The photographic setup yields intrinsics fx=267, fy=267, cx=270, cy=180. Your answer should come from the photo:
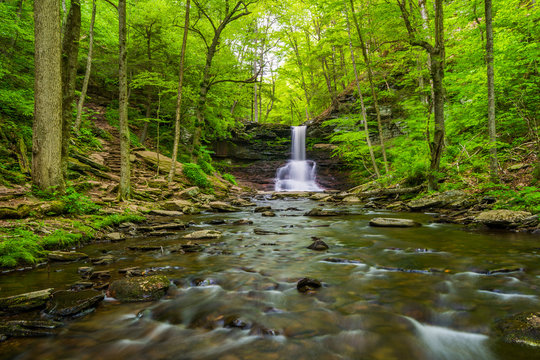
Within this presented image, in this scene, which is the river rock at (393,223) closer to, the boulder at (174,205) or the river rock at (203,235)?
the river rock at (203,235)

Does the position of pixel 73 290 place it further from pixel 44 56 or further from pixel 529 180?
pixel 529 180

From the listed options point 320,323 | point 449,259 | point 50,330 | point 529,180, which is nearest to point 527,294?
point 449,259

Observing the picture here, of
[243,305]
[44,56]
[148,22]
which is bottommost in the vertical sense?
[243,305]

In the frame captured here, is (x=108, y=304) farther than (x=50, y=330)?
Yes

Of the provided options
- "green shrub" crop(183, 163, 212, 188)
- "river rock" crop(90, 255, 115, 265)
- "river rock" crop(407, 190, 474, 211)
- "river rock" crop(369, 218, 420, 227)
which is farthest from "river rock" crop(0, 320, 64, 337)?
"green shrub" crop(183, 163, 212, 188)

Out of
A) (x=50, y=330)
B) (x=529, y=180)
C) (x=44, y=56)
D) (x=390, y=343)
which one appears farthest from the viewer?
(x=529, y=180)

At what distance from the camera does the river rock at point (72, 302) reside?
2.62 meters

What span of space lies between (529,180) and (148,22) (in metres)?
18.4

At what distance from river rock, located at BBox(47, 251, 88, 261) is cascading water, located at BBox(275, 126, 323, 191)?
17.8 metres

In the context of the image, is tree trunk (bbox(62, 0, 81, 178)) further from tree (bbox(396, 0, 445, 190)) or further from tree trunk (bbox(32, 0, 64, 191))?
tree (bbox(396, 0, 445, 190))

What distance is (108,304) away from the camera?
113 inches

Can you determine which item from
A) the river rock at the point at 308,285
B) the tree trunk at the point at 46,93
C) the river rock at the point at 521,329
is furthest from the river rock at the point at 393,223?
the tree trunk at the point at 46,93

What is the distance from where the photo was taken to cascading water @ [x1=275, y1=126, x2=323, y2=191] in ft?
72.7

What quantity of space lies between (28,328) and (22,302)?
0.49m
